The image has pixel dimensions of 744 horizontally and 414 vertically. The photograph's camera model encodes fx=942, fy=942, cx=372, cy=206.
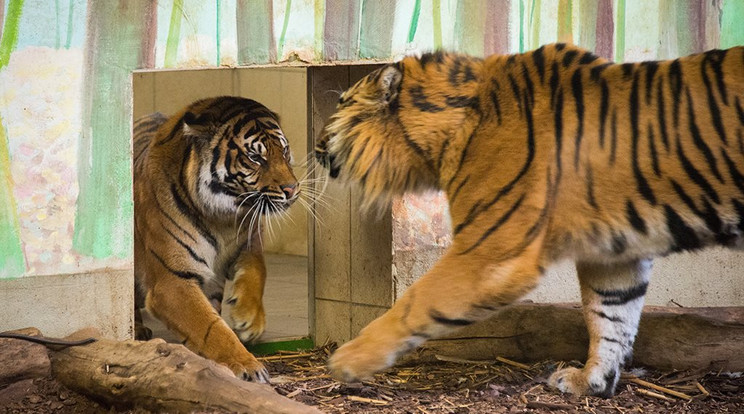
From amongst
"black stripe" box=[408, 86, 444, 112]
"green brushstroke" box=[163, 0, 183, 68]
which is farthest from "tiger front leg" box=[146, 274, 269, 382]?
"black stripe" box=[408, 86, 444, 112]

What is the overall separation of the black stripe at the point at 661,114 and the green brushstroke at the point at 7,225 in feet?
7.81

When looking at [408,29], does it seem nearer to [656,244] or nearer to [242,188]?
[242,188]

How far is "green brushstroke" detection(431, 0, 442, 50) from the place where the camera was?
4312mm

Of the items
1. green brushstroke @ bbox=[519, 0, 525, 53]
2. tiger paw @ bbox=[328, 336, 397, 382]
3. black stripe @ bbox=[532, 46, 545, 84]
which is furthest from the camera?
green brushstroke @ bbox=[519, 0, 525, 53]

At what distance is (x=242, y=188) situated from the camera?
4.29 metres

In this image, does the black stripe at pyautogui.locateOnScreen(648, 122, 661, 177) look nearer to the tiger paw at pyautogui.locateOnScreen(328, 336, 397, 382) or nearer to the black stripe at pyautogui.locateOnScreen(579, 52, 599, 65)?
the black stripe at pyautogui.locateOnScreen(579, 52, 599, 65)

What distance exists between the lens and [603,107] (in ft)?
11.0

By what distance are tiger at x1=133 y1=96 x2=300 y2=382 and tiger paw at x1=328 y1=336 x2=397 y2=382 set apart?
104 cm

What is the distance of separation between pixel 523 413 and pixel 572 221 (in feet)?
2.42

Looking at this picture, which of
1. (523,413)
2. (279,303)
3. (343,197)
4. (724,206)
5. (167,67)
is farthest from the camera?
(279,303)

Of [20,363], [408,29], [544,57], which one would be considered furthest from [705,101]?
[20,363]

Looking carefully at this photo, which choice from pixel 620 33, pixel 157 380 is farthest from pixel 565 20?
pixel 157 380

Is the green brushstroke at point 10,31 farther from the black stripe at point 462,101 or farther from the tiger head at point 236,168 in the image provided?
the black stripe at point 462,101

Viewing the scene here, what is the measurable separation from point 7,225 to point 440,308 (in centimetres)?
167
